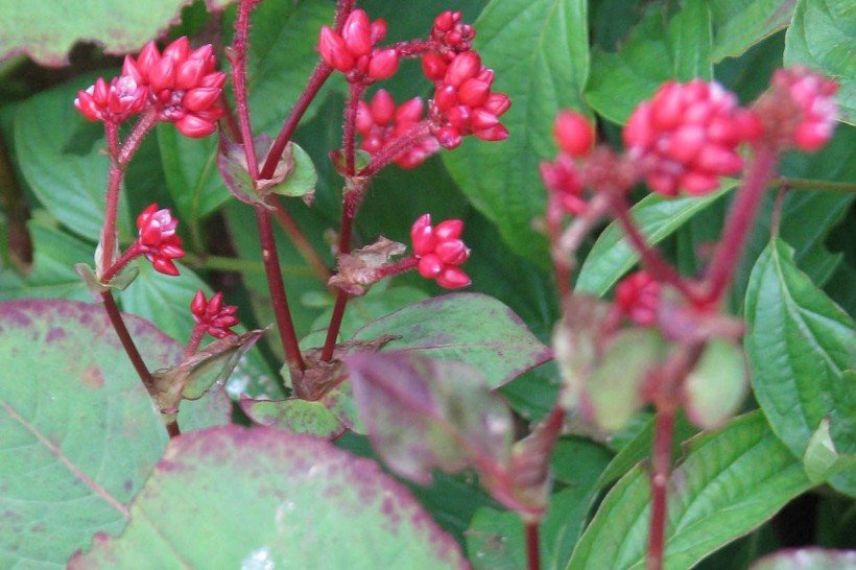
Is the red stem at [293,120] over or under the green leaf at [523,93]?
over

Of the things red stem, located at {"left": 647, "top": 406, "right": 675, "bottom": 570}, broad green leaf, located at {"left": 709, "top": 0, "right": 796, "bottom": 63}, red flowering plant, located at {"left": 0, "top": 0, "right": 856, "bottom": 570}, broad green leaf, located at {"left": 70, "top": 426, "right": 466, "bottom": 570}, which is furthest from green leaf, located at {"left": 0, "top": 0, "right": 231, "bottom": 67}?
red stem, located at {"left": 647, "top": 406, "right": 675, "bottom": 570}

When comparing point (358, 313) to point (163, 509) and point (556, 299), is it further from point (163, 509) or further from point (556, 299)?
point (163, 509)

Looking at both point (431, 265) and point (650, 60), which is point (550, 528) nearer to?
point (431, 265)

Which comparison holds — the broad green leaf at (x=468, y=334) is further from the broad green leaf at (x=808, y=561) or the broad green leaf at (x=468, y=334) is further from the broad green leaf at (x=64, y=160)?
the broad green leaf at (x=64, y=160)

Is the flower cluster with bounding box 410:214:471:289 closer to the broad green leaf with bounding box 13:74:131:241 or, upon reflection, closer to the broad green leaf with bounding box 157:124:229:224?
the broad green leaf with bounding box 157:124:229:224

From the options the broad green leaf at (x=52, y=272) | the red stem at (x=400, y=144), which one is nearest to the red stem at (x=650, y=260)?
the red stem at (x=400, y=144)
